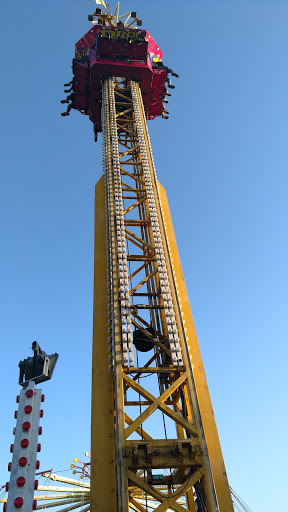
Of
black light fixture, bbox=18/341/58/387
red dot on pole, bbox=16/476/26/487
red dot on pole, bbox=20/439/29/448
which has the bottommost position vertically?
red dot on pole, bbox=16/476/26/487

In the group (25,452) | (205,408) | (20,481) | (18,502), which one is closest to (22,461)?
(25,452)

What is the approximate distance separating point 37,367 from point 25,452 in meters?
1.71

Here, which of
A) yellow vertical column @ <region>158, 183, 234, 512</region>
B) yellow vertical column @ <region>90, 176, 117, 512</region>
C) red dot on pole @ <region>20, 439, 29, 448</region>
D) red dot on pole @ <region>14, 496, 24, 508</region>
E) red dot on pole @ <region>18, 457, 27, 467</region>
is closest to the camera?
red dot on pole @ <region>14, 496, 24, 508</region>

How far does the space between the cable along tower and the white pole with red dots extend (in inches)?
118

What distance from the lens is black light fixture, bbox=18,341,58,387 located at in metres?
8.48

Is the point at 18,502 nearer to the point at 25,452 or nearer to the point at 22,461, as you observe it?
the point at 22,461

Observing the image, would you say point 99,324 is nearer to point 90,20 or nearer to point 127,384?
point 127,384

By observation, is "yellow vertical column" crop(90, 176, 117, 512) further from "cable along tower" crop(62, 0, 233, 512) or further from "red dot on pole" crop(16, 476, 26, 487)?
"red dot on pole" crop(16, 476, 26, 487)

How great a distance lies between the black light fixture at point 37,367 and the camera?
27.8 ft

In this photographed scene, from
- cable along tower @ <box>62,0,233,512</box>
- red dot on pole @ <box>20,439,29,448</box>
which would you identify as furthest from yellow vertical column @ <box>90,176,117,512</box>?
red dot on pole @ <box>20,439,29,448</box>

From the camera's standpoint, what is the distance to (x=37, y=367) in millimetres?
8555

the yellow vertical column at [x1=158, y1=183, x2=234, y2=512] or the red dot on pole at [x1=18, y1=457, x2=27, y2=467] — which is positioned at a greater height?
the yellow vertical column at [x1=158, y1=183, x2=234, y2=512]

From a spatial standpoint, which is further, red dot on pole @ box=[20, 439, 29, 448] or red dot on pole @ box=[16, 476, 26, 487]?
red dot on pole @ box=[20, 439, 29, 448]

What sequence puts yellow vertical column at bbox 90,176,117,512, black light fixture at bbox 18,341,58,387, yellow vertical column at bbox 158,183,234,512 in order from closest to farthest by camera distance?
black light fixture at bbox 18,341,58,387 → yellow vertical column at bbox 90,176,117,512 → yellow vertical column at bbox 158,183,234,512
